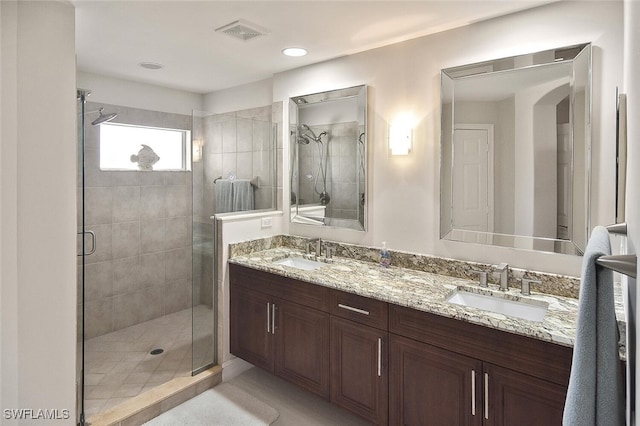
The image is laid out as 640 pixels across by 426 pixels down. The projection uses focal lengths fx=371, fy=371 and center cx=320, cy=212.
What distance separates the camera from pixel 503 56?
2211mm

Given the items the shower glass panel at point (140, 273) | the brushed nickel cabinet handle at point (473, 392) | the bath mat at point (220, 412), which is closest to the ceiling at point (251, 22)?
the shower glass panel at point (140, 273)

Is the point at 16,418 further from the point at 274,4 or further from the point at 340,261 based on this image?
the point at 274,4

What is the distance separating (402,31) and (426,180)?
1.00 m

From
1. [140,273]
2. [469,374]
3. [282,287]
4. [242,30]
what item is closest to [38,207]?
[282,287]

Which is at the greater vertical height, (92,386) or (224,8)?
(224,8)

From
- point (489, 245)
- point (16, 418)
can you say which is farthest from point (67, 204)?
point (489, 245)

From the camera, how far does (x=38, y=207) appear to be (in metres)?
2.00

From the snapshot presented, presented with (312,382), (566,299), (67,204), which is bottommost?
(312,382)

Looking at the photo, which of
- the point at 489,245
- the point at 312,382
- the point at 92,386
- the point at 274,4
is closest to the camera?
the point at 274,4

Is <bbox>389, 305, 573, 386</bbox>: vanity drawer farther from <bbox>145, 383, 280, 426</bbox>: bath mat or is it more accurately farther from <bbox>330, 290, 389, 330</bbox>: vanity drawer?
<bbox>145, 383, 280, 426</bbox>: bath mat

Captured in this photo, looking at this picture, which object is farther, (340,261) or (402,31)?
(340,261)

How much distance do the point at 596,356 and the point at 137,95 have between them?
13.8 ft

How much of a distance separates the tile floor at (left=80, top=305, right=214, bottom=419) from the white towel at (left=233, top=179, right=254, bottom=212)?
0.88m

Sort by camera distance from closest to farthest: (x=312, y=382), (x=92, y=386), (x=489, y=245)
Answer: (x=489, y=245) → (x=312, y=382) → (x=92, y=386)
